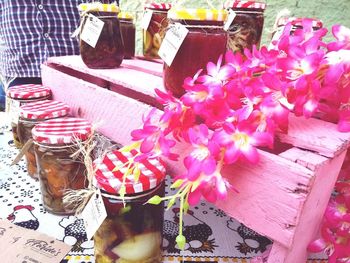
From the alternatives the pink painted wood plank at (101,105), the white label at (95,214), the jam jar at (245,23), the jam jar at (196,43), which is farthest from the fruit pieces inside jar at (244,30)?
the white label at (95,214)

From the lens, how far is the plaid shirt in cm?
146

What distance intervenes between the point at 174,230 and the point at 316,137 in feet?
1.38

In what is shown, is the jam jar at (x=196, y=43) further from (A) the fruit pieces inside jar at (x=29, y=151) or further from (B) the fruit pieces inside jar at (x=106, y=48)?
(A) the fruit pieces inside jar at (x=29, y=151)

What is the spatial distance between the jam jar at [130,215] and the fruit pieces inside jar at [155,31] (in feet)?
1.76

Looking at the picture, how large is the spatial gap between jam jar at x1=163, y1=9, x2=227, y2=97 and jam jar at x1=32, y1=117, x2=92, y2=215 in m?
0.29

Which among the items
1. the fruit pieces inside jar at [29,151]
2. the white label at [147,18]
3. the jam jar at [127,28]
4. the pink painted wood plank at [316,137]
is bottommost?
the fruit pieces inside jar at [29,151]

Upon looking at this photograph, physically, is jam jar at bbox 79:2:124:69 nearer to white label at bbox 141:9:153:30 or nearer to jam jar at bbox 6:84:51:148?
white label at bbox 141:9:153:30

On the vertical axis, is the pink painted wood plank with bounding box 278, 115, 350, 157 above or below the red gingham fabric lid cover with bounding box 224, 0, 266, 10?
below

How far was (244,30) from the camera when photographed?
88 cm

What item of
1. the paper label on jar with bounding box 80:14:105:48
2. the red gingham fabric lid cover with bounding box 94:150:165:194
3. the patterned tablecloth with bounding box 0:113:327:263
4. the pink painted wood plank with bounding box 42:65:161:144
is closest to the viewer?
the red gingham fabric lid cover with bounding box 94:150:165:194

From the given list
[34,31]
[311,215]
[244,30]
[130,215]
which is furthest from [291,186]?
[34,31]

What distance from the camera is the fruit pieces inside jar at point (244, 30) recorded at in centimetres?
86

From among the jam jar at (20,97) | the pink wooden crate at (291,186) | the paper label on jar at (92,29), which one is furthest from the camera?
the jam jar at (20,97)

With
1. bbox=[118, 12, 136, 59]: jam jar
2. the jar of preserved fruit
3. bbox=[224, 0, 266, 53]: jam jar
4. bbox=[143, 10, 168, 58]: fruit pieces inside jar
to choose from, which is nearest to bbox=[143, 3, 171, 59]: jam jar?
bbox=[143, 10, 168, 58]: fruit pieces inside jar
